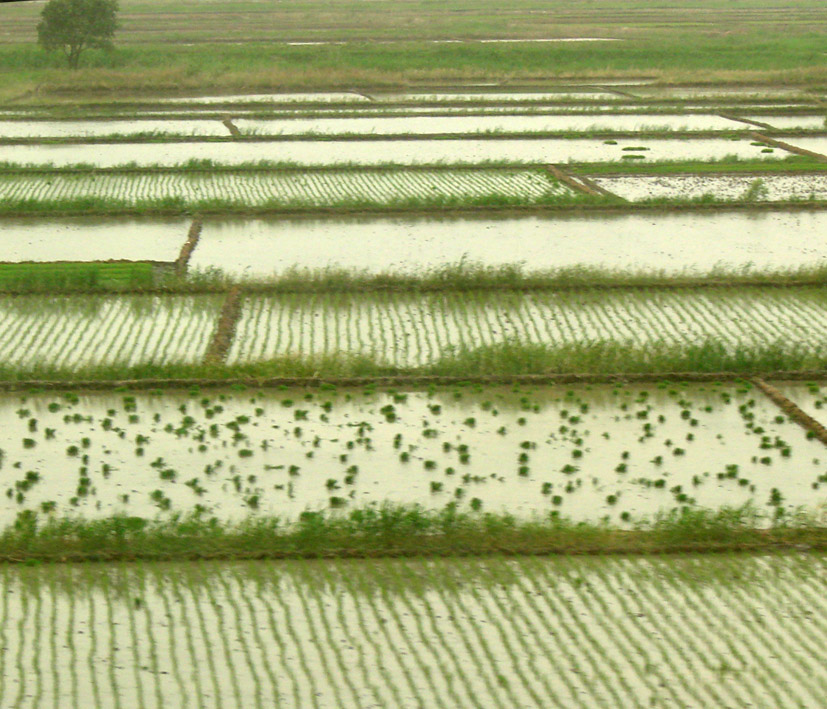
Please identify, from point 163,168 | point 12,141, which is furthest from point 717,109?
point 12,141

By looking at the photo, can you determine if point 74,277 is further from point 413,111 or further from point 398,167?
point 413,111

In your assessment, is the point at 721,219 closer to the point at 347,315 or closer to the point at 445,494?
the point at 347,315

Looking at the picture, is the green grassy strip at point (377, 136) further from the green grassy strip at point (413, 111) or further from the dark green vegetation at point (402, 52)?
the dark green vegetation at point (402, 52)

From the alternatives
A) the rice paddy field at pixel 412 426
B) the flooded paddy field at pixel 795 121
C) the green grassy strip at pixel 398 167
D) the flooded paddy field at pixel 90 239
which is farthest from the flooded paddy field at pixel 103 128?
the flooded paddy field at pixel 795 121

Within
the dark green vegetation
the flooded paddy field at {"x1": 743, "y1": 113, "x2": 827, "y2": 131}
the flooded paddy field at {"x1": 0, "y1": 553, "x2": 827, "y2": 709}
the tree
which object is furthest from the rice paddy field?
the tree

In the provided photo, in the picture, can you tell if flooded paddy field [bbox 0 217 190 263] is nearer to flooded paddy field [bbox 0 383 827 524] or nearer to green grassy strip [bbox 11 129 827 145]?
flooded paddy field [bbox 0 383 827 524]

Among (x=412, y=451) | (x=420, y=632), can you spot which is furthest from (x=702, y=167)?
(x=420, y=632)
